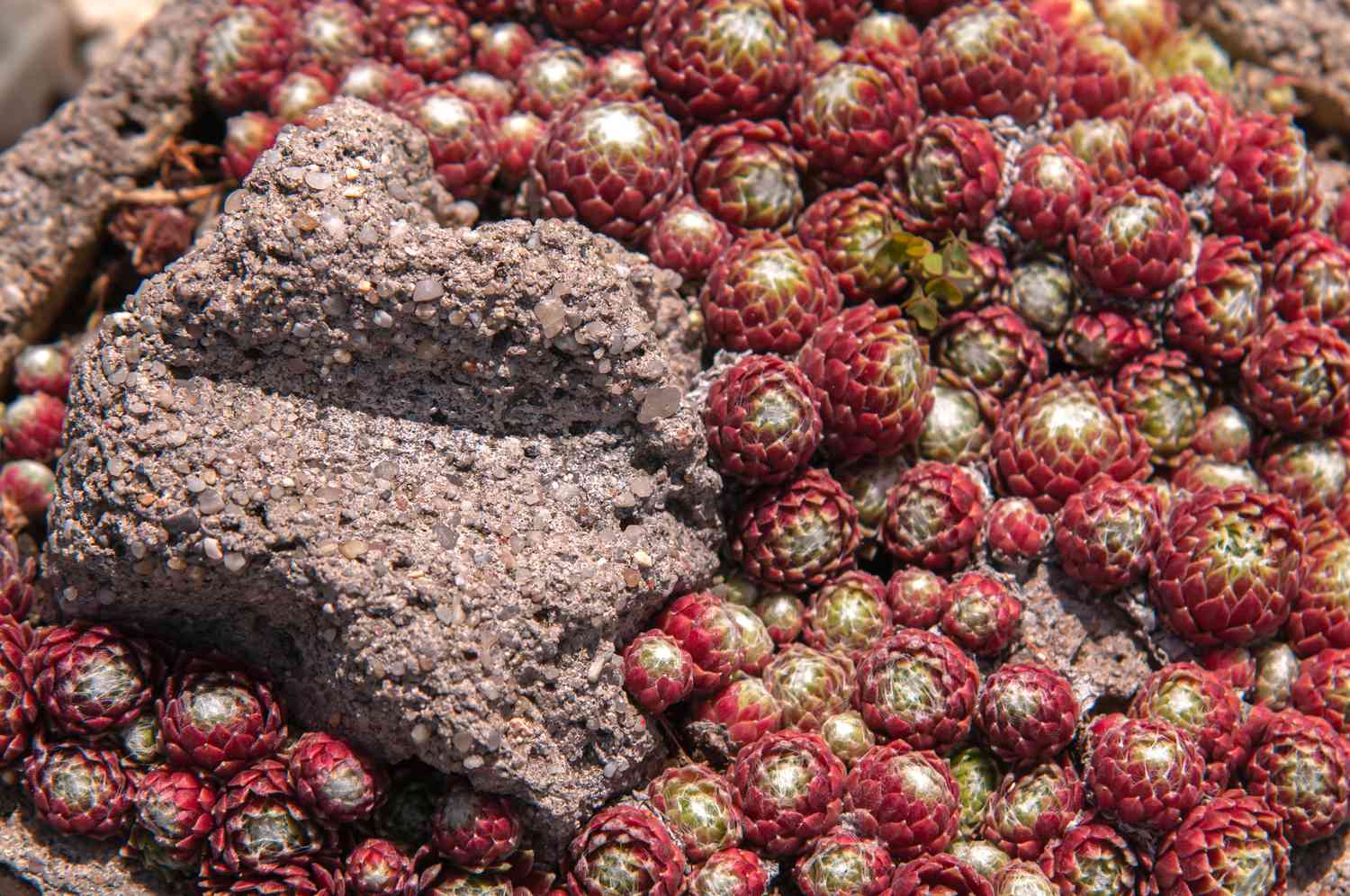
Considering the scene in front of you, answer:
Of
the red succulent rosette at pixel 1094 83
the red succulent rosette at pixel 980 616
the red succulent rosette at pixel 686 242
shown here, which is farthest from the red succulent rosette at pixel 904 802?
the red succulent rosette at pixel 1094 83

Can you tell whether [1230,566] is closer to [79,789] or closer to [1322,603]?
[1322,603]

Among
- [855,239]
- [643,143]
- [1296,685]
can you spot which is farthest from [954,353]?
[1296,685]

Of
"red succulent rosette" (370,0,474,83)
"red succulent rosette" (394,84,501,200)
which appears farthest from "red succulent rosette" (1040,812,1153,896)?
"red succulent rosette" (370,0,474,83)

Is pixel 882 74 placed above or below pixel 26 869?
above

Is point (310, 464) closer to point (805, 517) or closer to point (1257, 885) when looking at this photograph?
point (805, 517)

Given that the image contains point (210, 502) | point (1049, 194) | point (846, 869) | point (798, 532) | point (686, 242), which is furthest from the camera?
point (1049, 194)

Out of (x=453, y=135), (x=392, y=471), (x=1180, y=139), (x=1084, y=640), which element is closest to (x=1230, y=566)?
(x=1084, y=640)

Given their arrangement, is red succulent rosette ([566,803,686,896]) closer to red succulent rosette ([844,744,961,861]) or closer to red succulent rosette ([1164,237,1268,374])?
red succulent rosette ([844,744,961,861])
